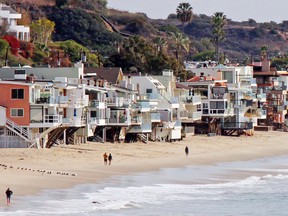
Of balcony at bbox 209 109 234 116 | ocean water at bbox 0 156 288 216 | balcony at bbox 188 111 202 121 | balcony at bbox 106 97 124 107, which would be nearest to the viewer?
ocean water at bbox 0 156 288 216

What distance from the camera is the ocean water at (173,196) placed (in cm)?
4969

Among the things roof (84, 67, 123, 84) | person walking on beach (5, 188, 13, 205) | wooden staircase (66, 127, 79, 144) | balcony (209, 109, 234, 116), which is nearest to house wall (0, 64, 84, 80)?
wooden staircase (66, 127, 79, 144)

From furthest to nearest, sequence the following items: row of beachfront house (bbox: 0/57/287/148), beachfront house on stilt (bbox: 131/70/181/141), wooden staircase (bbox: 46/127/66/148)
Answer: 1. beachfront house on stilt (bbox: 131/70/181/141)
2. wooden staircase (bbox: 46/127/66/148)
3. row of beachfront house (bbox: 0/57/287/148)

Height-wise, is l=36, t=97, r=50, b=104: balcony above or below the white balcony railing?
above

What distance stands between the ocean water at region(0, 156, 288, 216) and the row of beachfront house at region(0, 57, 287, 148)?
25.5 ft

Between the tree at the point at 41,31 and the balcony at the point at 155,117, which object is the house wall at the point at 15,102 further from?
the tree at the point at 41,31

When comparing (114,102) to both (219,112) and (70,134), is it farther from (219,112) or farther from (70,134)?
(219,112)

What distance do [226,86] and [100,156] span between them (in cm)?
3868

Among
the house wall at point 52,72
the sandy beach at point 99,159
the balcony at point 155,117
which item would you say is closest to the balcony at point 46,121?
the sandy beach at point 99,159

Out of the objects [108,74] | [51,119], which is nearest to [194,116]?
[108,74]

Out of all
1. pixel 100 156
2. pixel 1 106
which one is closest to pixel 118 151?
pixel 100 156

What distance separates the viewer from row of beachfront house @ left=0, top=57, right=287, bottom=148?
68438 mm

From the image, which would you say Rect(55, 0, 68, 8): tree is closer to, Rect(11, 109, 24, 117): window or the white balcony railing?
the white balcony railing

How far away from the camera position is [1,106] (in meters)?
67.8
